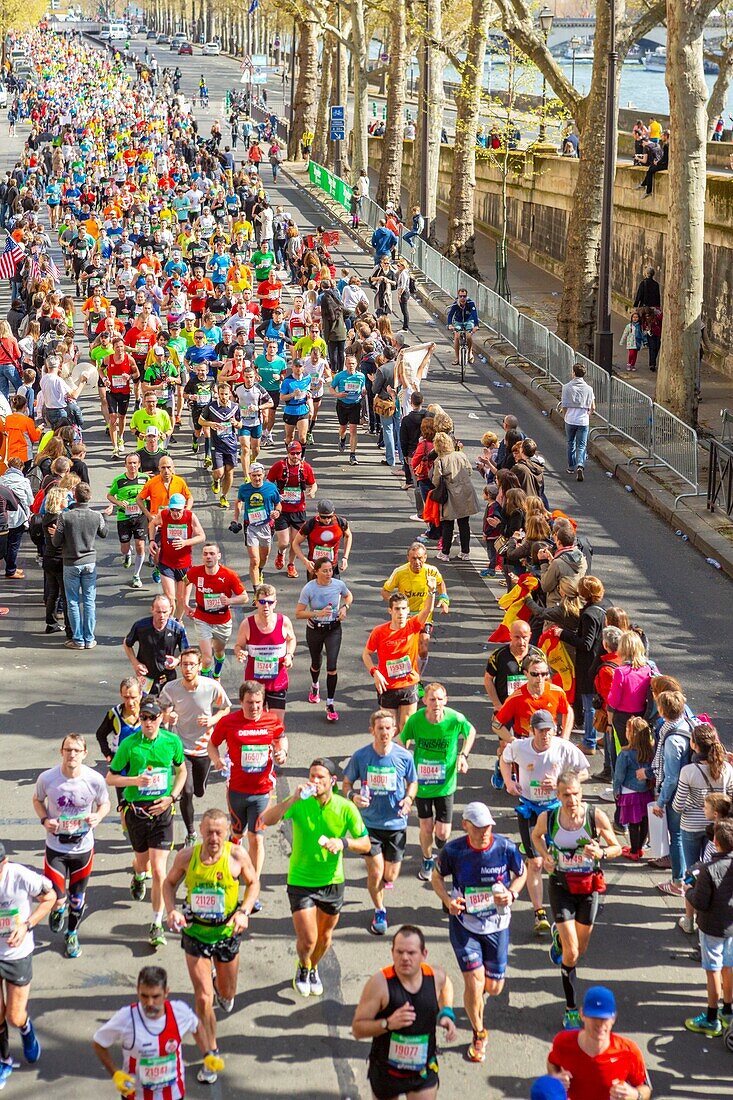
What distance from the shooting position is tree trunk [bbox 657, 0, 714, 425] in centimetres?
2133

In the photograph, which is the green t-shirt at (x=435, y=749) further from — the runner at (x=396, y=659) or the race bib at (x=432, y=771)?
the runner at (x=396, y=659)

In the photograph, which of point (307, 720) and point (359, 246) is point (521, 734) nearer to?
point (307, 720)

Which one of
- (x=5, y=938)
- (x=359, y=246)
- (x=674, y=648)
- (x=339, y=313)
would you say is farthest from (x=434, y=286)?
(x=5, y=938)

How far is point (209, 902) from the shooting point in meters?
8.06

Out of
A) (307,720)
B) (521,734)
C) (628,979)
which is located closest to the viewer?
(628,979)

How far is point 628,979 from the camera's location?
895 cm

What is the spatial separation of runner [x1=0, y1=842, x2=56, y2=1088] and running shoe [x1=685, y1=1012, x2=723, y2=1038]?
341 centimetres

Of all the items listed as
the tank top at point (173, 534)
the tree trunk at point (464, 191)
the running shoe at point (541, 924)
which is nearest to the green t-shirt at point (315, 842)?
the running shoe at point (541, 924)

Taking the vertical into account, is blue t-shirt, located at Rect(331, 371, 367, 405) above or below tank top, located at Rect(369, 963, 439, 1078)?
above

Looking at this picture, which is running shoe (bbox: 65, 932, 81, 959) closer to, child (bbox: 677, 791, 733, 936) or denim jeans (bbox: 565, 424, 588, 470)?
child (bbox: 677, 791, 733, 936)

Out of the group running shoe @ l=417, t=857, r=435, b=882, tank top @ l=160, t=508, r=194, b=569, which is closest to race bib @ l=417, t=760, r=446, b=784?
running shoe @ l=417, t=857, r=435, b=882

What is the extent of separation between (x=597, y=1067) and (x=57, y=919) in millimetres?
3821

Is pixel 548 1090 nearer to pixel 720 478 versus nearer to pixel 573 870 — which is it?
pixel 573 870

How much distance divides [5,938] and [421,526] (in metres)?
11.0
